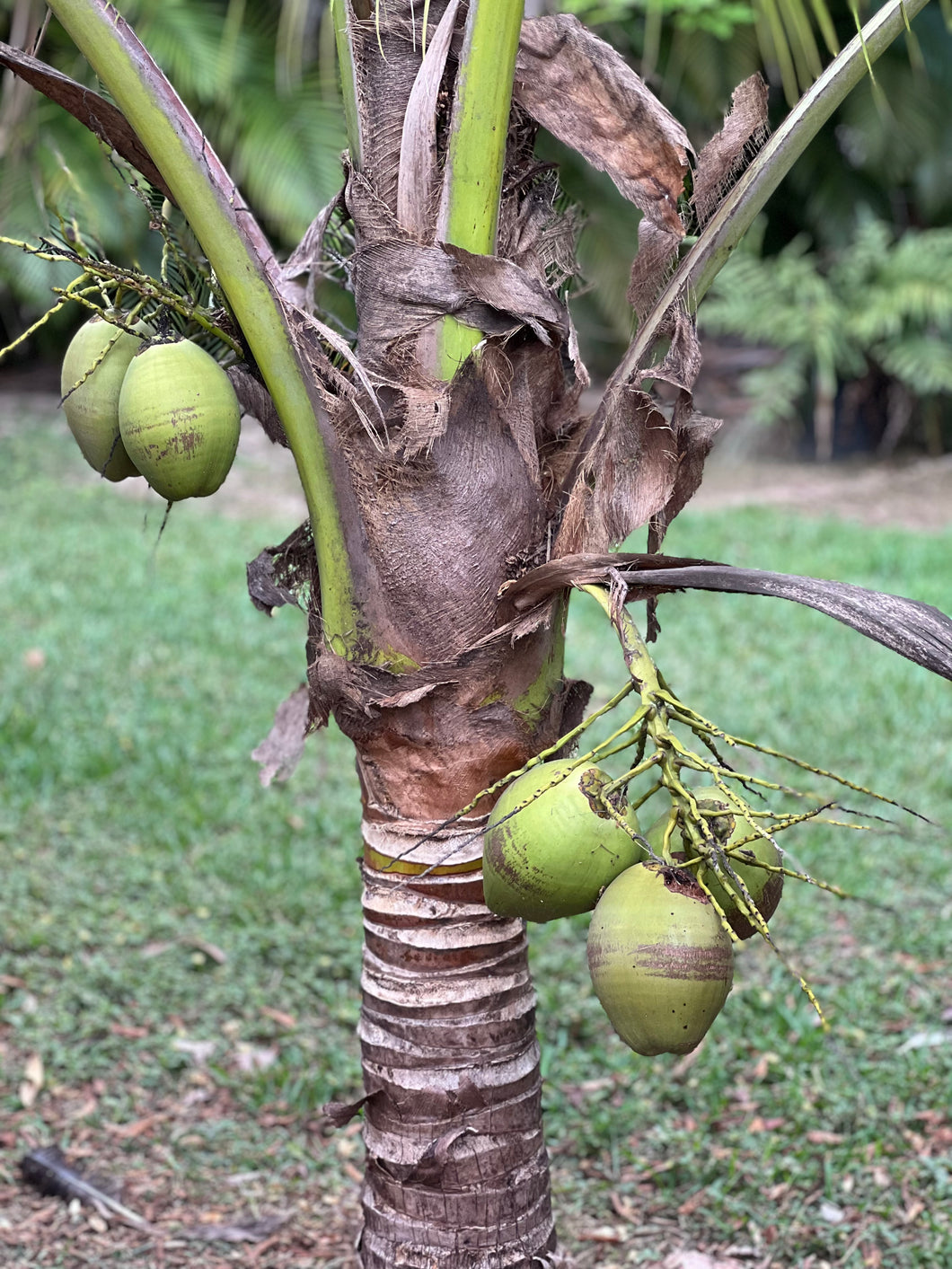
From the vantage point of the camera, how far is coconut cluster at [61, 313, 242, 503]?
4.44ft

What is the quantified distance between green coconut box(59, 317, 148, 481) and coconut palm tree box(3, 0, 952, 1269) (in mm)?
139

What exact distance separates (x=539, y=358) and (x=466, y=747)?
0.46m

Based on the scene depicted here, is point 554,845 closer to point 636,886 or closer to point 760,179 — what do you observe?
point 636,886

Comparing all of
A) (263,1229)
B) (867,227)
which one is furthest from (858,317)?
(263,1229)

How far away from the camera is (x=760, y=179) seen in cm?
150

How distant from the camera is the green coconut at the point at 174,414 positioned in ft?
4.43

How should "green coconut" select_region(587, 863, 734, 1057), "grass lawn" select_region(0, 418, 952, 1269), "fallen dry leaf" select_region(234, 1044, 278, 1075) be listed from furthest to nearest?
1. "fallen dry leaf" select_region(234, 1044, 278, 1075)
2. "grass lawn" select_region(0, 418, 952, 1269)
3. "green coconut" select_region(587, 863, 734, 1057)

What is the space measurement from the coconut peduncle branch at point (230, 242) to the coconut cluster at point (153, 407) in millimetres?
69

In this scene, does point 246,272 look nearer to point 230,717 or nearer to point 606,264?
point 230,717

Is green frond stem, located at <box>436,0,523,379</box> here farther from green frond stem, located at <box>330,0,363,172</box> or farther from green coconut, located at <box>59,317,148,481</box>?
green coconut, located at <box>59,317,148,481</box>

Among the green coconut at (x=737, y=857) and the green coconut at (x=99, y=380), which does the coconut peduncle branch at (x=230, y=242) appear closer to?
the green coconut at (x=99, y=380)

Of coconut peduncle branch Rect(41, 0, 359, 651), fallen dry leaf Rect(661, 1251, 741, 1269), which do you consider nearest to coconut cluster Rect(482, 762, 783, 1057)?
coconut peduncle branch Rect(41, 0, 359, 651)

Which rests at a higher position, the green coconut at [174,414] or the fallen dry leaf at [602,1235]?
the green coconut at [174,414]

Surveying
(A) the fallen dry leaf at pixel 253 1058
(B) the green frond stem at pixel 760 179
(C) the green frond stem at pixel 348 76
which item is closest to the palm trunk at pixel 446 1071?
(B) the green frond stem at pixel 760 179
